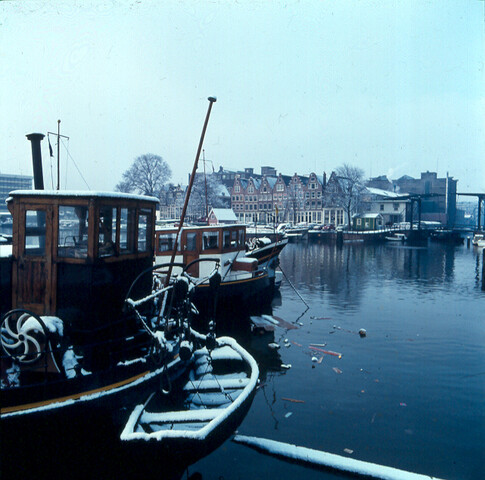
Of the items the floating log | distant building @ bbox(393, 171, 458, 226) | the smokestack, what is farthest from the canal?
distant building @ bbox(393, 171, 458, 226)

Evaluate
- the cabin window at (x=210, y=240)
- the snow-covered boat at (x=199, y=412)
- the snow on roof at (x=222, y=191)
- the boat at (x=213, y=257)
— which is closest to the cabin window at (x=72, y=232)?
the snow-covered boat at (x=199, y=412)

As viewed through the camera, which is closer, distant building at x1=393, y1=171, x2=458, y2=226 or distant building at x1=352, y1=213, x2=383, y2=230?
distant building at x1=352, y1=213, x2=383, y2=230

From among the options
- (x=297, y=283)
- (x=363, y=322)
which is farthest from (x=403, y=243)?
(x=363, y=322)

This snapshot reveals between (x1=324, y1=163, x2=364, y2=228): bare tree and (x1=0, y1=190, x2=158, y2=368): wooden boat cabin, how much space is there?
216 feet

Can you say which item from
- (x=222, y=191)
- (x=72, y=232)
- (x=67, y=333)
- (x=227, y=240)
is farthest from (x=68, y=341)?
(x=222, y=191)

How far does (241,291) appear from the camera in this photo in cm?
1730

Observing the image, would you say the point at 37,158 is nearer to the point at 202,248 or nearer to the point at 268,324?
the point at 202,248

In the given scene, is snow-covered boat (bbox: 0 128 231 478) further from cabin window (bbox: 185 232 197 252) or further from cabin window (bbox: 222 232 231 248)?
cabin window (bbox: 222 232 231 248)

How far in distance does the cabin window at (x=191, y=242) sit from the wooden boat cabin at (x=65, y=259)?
9792mm

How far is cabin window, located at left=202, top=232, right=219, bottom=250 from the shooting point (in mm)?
17281

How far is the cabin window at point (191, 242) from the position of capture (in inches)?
680

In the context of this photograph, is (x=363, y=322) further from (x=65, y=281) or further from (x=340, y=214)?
(x=340, y=214)

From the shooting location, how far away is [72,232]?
7.16m

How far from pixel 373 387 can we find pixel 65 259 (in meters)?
7.91
